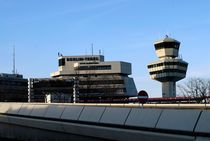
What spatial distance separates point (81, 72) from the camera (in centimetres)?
18988

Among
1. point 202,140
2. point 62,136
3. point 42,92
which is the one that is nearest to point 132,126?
point 202,140

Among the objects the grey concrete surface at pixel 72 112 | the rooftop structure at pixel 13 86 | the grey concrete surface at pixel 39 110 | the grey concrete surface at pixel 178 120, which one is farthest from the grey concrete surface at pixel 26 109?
the rooftop structure at pixel 13 86

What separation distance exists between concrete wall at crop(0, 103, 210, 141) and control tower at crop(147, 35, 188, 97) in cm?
11916

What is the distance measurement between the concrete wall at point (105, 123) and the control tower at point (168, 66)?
391ft

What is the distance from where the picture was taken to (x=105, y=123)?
59.3 feet

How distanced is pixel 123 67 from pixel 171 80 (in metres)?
49.2

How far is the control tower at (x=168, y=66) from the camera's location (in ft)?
482

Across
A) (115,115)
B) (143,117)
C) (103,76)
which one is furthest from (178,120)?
(103,76)

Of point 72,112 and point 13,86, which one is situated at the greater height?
point 13,86

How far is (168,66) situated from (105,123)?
132m

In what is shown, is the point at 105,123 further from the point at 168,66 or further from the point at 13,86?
the point at 13,86

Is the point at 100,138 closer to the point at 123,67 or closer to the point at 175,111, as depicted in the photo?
the point at 175,111

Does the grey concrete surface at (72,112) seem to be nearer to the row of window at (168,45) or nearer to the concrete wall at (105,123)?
the concrete wall at (105,123)

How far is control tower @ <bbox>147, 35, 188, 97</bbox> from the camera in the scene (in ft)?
482
